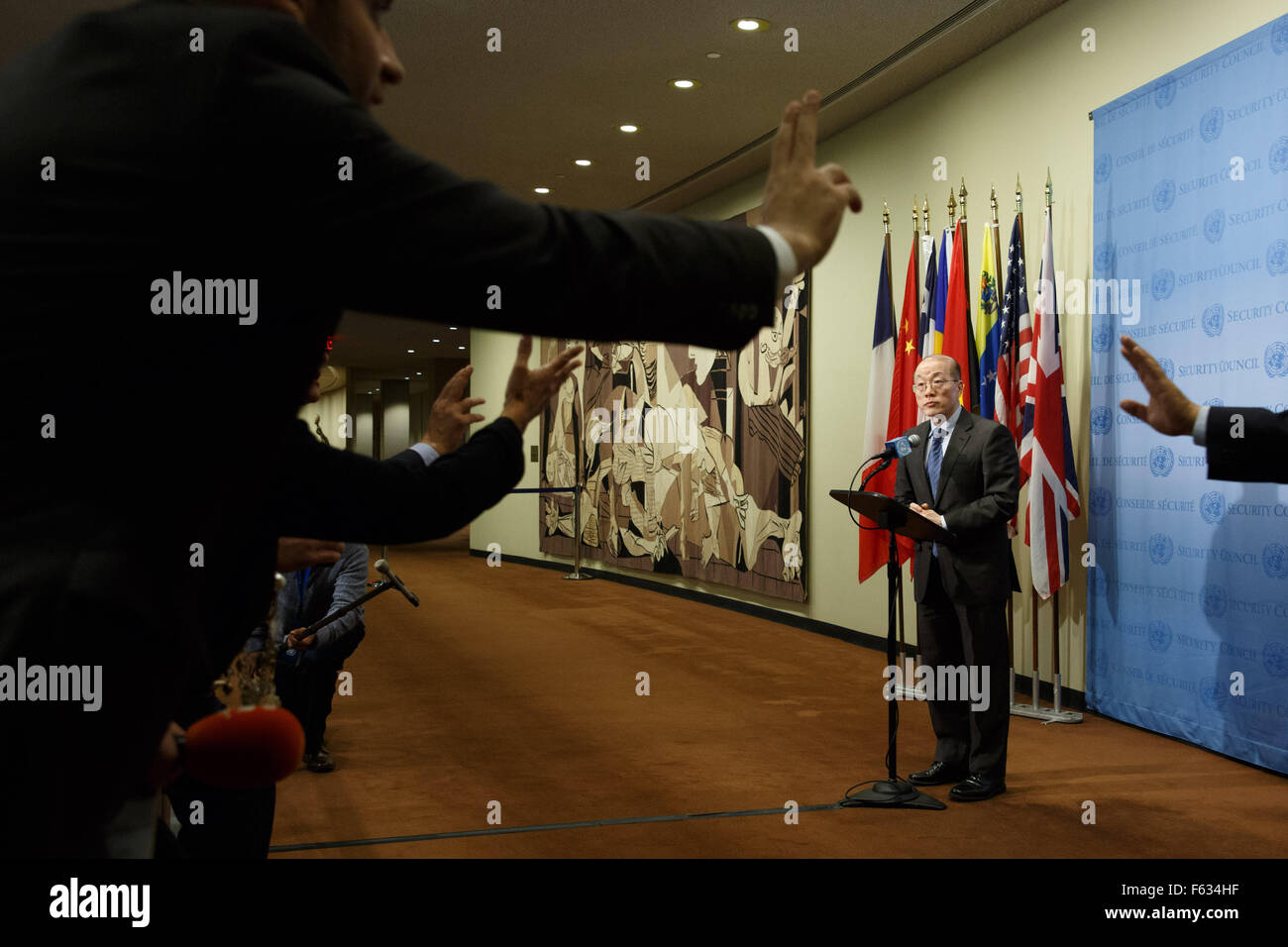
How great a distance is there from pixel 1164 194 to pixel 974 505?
2152mm

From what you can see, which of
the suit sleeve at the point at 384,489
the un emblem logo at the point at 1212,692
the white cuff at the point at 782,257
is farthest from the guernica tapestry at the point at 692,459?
the white cuff at the point at 782,257

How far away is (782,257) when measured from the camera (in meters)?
0.87

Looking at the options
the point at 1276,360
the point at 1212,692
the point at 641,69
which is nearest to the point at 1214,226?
the point at 1276,360

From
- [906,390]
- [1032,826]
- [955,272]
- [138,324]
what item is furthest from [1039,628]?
[138,324]

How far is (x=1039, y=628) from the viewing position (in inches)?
253

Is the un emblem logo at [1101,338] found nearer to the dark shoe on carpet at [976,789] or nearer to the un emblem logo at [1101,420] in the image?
the un emblem logo at [1101,420]

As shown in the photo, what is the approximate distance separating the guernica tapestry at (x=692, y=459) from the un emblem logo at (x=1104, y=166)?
→ 331 centimetres

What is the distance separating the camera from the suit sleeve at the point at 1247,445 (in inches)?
81.4

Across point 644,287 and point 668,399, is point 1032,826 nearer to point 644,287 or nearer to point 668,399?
point 644,287

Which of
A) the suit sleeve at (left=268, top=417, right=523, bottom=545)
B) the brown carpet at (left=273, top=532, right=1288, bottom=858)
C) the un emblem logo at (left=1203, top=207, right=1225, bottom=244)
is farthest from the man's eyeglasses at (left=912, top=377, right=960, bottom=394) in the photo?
the suit sleeve at (left=268, top=417, right=523, bottom=545)

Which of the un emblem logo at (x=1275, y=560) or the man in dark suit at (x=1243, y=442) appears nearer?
the man in dark suit at (x=1243, y=442)
